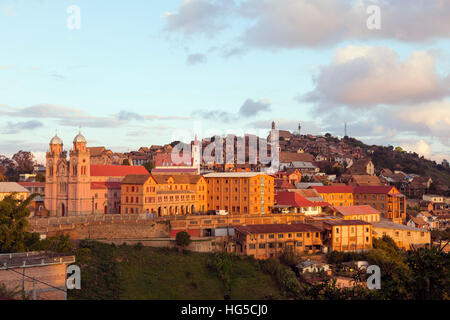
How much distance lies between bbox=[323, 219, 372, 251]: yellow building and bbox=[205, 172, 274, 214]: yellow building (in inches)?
450

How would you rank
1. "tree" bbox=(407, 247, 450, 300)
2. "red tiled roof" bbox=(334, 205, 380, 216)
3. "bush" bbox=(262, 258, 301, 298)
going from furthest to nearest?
1. "red tiled roof" bbox=(334, 205, 380, 216)
2. "bush" bbox=(262, 258, 301, 298)
3. "tree" bbox=(407, 247, 450, 300)

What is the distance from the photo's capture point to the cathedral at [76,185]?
61.0 metres

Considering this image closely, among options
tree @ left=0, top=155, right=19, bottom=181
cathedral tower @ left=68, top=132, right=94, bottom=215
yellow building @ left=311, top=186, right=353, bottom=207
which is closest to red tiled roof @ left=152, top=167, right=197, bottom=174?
cathedral tower @ left=68, top=132, right=94, bottom=215

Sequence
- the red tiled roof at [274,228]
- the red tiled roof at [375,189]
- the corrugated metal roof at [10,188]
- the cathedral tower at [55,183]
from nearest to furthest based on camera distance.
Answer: the red tiled roof at [274,228], the cathedral tower at [55,183], the corrugated metal roof at [10,188], the red tiled roof at [375,189]

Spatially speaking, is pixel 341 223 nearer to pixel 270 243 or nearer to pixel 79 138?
pixel 270 243

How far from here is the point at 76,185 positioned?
60.8m

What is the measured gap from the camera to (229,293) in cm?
4319

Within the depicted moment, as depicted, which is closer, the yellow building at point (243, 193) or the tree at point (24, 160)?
the yellow building at point (243, 193)

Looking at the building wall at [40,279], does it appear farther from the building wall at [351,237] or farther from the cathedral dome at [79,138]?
the building wall at [351,237]

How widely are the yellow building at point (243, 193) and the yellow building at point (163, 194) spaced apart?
2471 mm

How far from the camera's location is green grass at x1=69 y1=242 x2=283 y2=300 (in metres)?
40.9

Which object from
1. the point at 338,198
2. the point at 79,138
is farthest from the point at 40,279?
the point at 338,198

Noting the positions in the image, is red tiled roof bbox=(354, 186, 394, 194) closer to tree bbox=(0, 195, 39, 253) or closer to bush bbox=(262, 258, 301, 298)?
bush bbox=(262, 258, 301, 298)

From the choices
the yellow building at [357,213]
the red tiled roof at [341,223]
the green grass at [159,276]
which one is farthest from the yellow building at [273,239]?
the yellow building at [357,213]
